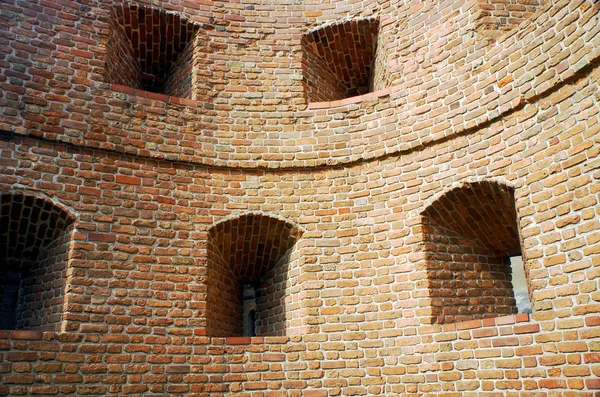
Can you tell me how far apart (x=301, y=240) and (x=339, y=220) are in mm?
471

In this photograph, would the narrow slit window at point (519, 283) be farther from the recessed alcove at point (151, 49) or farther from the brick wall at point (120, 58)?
the brick wall at point (120, 58)

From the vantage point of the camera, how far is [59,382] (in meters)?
4.90

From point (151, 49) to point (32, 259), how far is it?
10.1 feet

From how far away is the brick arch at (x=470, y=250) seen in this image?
5.59 m

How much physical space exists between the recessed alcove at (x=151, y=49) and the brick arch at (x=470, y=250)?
11.0ft

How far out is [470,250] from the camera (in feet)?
19.8

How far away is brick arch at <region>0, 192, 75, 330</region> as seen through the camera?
17.7 feet

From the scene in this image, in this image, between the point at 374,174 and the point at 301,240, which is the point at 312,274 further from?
the point at 374,174

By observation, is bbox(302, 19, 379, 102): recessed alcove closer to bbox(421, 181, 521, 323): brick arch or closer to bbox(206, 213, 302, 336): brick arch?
bbox(206, 213, 302, 336): brick arch

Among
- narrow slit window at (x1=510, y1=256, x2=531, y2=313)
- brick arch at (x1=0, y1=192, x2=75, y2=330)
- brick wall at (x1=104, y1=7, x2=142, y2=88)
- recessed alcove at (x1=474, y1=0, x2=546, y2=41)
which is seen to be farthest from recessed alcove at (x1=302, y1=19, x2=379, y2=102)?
narrow slit window at (x1=510, y1=256, x2=531, y2=313)

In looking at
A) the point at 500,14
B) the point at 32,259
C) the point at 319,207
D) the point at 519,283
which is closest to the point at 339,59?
the point at 500,14

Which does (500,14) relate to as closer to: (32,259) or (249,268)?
(249,268)

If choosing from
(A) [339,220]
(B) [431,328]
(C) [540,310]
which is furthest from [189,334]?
(C) [540,310]

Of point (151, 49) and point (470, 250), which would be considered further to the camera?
point (151, 49)
